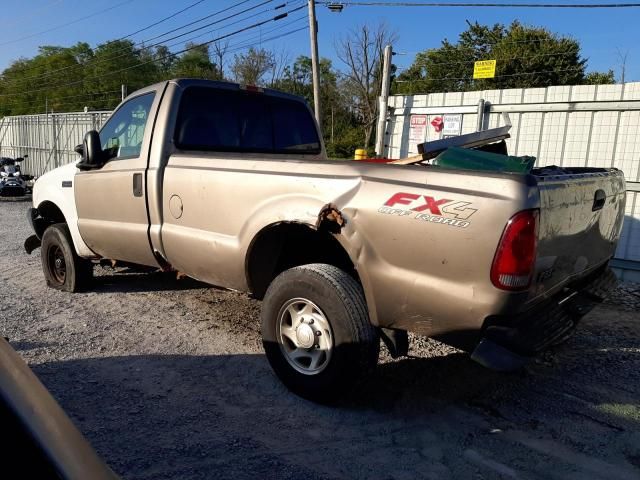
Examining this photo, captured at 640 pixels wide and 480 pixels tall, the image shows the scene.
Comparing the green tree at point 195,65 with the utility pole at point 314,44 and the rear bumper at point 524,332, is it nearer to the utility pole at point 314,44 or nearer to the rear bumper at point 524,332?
the utility pole at point 314,44

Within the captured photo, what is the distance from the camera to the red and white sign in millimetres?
8680

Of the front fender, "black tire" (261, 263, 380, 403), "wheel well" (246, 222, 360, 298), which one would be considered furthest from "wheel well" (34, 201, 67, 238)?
"black tire" (261, 263, 380, 403)

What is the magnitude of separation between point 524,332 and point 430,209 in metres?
0.78

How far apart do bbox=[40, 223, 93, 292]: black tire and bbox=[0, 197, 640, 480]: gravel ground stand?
1.89ft

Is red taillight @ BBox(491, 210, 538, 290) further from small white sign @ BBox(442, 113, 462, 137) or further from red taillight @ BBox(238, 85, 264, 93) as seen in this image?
small white sign @ BBox(442, 113, 462, 137)

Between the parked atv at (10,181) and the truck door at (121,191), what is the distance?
1170cm

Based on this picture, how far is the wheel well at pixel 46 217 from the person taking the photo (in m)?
5.73

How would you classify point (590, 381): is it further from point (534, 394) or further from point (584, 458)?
point (584, 458)

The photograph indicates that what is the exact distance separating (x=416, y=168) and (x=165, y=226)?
2.23 metres

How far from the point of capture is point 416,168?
2736mm

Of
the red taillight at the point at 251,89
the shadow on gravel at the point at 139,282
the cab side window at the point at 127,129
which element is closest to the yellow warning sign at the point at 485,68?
the red taillight at the point at 251,89

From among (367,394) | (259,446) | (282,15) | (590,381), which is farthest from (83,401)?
(282,15)

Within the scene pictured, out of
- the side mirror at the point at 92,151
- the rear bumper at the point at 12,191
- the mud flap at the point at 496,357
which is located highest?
the side mirror at the point at 92,151

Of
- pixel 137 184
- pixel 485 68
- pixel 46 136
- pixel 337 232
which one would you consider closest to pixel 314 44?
pixel 485 68
